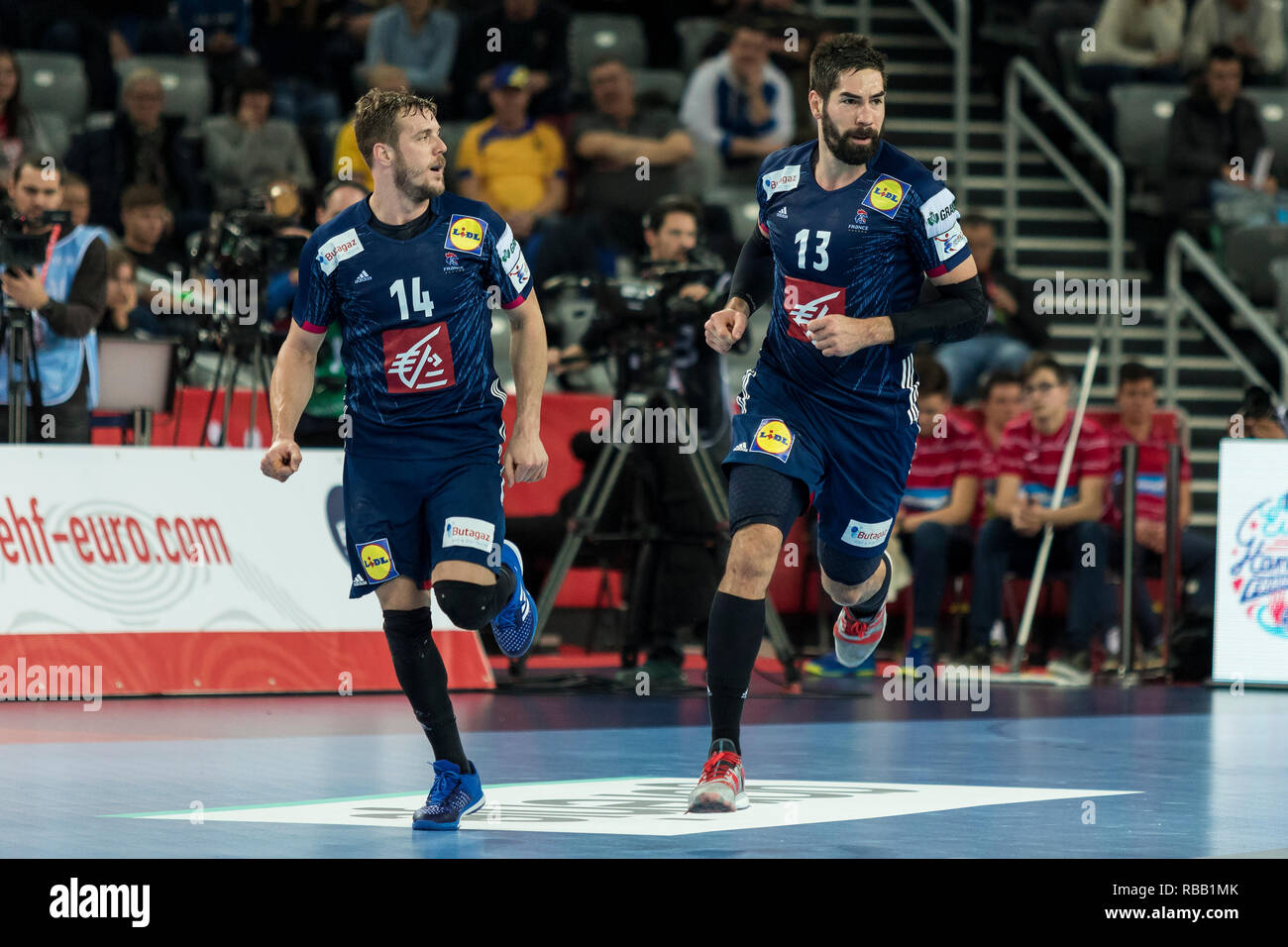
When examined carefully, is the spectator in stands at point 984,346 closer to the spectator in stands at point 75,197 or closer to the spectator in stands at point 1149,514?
the spectator in stands at point 1149,514

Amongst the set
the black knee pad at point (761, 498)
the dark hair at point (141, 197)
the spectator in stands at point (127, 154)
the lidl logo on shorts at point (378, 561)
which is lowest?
the lidl logo on shorts at point (378, 561)

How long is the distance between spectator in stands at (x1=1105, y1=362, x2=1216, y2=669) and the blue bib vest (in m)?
6.20

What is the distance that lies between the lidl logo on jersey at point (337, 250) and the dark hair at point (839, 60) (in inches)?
59.2

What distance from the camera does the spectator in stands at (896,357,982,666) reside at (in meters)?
12.6

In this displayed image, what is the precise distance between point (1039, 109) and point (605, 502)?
343 inches

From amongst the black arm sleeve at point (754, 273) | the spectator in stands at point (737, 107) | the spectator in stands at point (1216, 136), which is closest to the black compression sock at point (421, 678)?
the black arm sleeve at point (754, 273)

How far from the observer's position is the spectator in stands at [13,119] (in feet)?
43.7

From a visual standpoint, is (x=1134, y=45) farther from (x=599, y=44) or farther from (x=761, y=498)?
(x=761, y=498)

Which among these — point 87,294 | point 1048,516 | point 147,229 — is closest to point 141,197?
point 147,229

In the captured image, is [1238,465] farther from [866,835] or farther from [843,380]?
[866,835]

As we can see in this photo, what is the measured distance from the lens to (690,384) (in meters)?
10.7

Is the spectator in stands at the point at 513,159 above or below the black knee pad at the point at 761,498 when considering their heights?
above

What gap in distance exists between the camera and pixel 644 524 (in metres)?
10.8

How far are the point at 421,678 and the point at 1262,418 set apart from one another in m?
8.19
